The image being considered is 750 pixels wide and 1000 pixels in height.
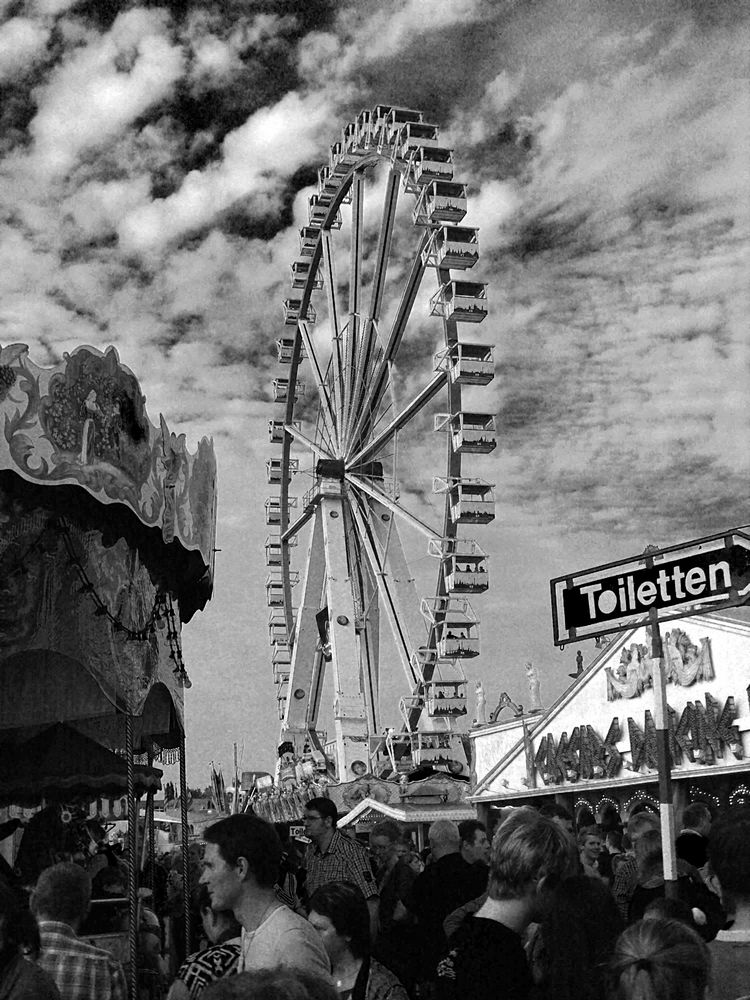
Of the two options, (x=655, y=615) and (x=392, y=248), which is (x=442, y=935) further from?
(x=392, y=248)

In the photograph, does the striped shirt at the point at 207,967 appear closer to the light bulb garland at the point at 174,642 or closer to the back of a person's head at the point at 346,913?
the back of a person's head at the point at 346,913

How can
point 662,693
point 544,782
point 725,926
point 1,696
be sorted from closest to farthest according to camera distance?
point 725,926
point 662,693
point 1,696
point 544,782

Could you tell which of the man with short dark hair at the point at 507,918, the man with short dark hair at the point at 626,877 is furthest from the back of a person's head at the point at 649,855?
the man with short dark hair at the point at 507,918

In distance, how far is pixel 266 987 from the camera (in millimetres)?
1548

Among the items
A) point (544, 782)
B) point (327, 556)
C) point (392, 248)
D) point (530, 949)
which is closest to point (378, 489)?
point (327, 556)

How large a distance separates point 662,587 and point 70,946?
8.85 ft

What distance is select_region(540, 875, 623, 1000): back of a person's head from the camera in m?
2.92

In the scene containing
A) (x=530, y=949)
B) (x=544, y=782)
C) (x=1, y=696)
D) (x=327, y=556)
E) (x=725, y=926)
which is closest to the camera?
(x=725, y=926)

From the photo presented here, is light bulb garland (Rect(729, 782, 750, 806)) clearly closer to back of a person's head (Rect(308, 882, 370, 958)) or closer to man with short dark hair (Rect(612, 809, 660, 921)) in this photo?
man with short dark hair (Rect(612, 809, 660, 921))

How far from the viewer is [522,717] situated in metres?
18.4

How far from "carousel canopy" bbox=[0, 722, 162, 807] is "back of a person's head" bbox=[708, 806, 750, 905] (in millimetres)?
9077

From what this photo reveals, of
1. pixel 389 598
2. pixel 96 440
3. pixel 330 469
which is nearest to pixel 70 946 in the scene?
pixel 96 440

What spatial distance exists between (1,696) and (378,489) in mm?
11902

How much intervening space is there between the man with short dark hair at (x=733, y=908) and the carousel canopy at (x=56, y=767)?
905 cm
